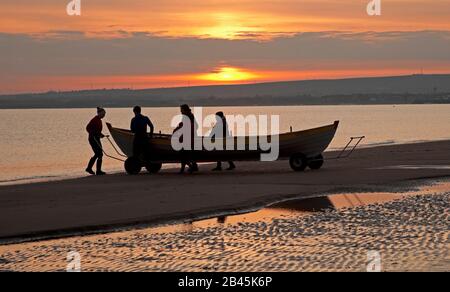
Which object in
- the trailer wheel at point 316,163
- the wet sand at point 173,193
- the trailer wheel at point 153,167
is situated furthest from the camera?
the trailer wheel at point 153,167

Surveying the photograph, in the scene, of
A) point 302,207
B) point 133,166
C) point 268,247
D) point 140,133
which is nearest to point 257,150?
point 140,133

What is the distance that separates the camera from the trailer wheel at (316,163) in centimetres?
2573

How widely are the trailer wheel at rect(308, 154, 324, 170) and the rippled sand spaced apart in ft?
32.3

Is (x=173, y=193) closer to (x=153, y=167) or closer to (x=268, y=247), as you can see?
(x=153, y=167)

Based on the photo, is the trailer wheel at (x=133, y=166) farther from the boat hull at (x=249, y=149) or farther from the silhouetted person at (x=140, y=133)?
the boat hull at (x=249, y=149)

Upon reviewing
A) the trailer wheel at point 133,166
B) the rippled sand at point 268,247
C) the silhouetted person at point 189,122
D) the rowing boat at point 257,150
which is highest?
the silhouetted person at point 189,122

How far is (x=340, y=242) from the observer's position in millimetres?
13125

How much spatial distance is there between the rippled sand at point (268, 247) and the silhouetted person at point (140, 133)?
1000cm

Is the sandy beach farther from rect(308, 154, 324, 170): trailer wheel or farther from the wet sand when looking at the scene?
rect(308, 154, 324, 170): trailer wheel

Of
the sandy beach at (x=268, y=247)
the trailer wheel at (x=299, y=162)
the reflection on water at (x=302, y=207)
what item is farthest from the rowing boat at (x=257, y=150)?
the sandy beach at (x=268, y=247)

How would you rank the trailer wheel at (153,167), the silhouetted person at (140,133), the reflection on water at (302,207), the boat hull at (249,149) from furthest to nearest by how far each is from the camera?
the trailer wheel at (153,167)
the silhouetted person at (140,133)
the boat hull at (249,149)
the reflection on water at (302,207)

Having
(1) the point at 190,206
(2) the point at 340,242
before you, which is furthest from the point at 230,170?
(2) the point at 340,242

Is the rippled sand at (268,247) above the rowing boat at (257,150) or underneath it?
underneath
